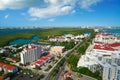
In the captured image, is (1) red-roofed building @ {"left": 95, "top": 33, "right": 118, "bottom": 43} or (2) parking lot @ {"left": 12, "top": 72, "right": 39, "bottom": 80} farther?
(1) red-roofed building @ {"left": 95, "top": 33, "right": 118, "bottom": 43}

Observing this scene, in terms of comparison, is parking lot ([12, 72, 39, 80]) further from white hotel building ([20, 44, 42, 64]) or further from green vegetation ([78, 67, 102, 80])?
green vegetation ([78, 67, 102, 80])

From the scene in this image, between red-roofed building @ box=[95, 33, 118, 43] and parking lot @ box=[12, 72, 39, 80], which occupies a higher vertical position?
red-roofed building @ box=[95, 33, 118, 43]

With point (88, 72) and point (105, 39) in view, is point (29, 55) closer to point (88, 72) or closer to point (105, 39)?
point (88, 72)

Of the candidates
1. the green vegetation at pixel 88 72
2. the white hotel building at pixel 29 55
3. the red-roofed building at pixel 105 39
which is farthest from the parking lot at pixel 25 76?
the red-roofed building at pixel 105 39

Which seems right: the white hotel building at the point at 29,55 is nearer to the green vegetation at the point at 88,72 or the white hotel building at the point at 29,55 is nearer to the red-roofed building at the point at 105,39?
the green vegetation at the point at 88,72

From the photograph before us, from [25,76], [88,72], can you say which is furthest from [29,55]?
[88,72]

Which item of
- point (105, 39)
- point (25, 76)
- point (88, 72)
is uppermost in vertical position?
point (105, 39)

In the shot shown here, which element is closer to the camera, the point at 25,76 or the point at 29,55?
the point at 25,76

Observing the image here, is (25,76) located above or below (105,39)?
below

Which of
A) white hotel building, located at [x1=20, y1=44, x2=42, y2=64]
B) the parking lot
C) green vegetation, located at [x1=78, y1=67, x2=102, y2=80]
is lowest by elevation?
the parking lot

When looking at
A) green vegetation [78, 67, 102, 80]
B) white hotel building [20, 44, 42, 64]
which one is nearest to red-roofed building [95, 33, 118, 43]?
white hotel building [20, 44, 42, 64]

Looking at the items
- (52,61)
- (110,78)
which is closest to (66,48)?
(52,61)

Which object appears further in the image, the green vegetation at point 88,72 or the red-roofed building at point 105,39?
the red-roofed building at point 105,39
